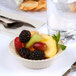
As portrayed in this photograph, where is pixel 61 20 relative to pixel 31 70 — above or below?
above

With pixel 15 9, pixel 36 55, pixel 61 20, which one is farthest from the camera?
pixel 15 9

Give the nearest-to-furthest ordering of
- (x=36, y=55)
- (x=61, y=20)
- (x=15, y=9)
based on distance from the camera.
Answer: (x=36, y=55)
(x=61, y=20)
(x=15, y=9)

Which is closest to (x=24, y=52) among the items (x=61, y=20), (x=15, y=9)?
(x=61, y=20)

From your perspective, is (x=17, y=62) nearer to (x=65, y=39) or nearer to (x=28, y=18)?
(x=65, y=39)

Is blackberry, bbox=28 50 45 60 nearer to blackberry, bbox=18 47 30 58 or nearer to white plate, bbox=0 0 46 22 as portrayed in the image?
blackberry, bbox=18 47 30 58

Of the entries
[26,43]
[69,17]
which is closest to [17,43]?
[26,43]

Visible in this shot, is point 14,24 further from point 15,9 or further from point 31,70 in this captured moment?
point 31,70

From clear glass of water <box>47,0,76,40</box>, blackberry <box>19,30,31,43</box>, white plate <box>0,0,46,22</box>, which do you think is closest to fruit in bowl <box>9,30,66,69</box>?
blackberry <box>19,30,31,43</box>
